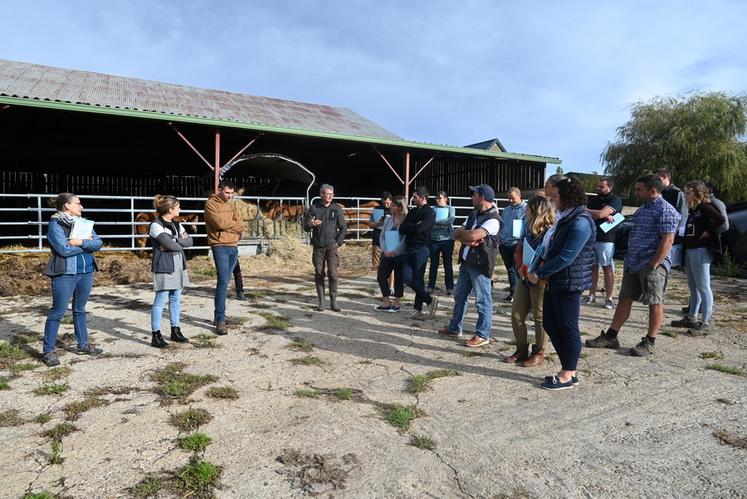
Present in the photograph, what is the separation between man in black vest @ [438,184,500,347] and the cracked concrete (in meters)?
0.30

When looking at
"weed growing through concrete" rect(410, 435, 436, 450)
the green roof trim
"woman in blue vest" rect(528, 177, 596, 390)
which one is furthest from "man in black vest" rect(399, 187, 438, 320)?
the green roof trim

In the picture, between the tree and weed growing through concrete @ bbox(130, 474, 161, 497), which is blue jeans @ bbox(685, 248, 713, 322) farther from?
the tree

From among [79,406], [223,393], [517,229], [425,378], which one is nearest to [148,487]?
[223,393]

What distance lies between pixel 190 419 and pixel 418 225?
11.2 feet

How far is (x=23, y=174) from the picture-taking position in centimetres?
1662

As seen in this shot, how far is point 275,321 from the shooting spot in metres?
5.62

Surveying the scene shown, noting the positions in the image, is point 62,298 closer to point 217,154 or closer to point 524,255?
point 524,255

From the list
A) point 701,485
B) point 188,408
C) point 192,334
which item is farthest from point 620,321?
point 192,334

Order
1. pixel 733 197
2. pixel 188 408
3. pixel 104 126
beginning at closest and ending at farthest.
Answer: pixel 188 408 < pixel 104 126 < pixel 733 197

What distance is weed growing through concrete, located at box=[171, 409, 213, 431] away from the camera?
291 centimetres

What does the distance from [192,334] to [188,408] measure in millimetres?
2009

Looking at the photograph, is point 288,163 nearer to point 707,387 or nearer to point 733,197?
point 707,387

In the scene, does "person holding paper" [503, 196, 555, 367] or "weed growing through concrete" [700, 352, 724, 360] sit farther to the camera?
"weed growing through concrete" [700, 352, 724, 360]

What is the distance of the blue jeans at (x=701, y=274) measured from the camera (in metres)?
4.90
